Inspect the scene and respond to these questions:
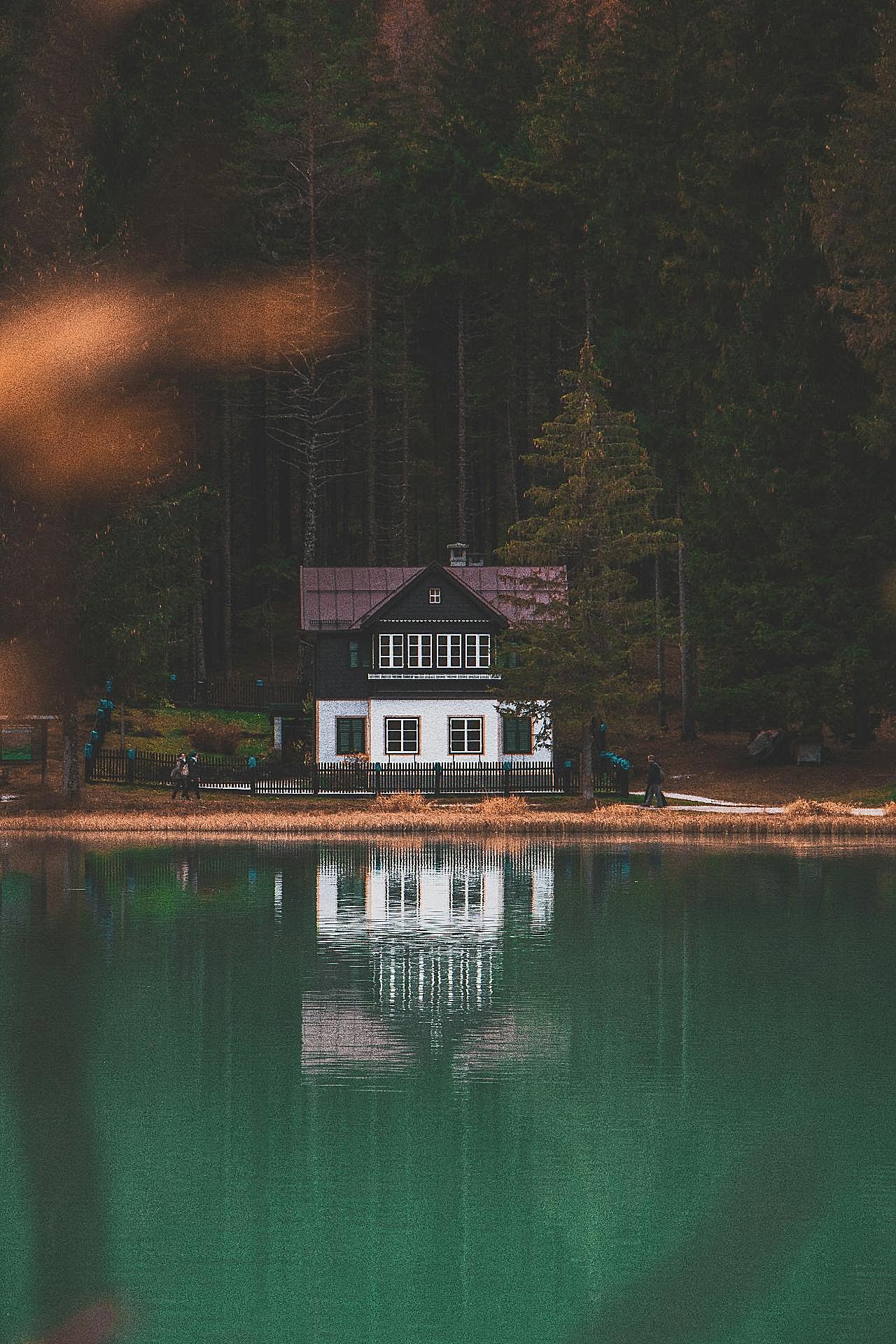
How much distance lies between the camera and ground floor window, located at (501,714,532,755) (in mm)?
59125

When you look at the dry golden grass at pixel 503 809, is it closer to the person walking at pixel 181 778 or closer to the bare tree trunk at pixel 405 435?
the person walking at pixel 181 778

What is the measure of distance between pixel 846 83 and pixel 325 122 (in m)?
24.1

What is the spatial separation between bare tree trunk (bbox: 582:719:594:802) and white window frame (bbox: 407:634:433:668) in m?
10.0

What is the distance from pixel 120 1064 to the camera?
17125 millimetres

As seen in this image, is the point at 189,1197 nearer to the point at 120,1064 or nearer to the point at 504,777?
the point at 120,1064

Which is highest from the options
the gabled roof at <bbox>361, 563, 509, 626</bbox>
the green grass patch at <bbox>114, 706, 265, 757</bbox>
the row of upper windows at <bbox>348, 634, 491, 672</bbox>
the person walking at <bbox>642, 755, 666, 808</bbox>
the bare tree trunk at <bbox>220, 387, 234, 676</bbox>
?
the bare tree trunk at <bbox>220, 387, 234, 676</bbox>

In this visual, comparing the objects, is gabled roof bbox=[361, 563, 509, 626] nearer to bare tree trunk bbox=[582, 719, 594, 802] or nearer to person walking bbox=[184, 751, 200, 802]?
bare tree trunk bbox=[582, 719, 594, 802]

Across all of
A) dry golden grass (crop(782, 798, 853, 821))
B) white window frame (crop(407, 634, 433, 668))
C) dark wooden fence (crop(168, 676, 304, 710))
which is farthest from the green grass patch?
dry golden grass (crop(782, 798, 853, 821))

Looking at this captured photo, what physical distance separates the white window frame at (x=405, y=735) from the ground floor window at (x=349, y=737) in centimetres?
92

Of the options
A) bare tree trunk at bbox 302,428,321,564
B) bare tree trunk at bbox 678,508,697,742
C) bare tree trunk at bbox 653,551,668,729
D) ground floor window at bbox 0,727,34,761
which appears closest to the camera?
ground floor window at bbox 0,727,34,761

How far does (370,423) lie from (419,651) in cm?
2012

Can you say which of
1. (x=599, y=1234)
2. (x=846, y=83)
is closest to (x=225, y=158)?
(x=846, y=83)

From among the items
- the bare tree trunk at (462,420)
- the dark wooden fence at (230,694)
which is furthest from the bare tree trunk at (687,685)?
the dark wooden fence at (230,694)

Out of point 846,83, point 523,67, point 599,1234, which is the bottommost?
point 599,1234
